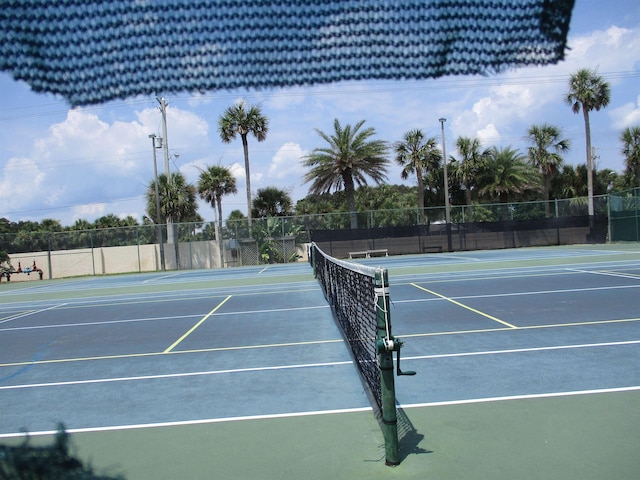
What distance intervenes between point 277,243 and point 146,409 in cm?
2912

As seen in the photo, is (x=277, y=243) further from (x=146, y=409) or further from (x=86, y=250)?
(x=146, y=409)

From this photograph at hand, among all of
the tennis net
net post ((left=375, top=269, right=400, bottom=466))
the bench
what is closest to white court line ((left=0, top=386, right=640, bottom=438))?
the tennis net

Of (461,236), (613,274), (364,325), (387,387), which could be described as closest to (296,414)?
(364,325)

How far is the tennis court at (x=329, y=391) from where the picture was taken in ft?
13.6

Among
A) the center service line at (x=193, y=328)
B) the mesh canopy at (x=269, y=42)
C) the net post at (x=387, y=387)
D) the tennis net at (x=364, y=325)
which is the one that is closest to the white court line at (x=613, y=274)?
the tennis net at (x=364, y=325)

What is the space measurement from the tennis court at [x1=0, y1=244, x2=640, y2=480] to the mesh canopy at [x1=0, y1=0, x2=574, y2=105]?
2.90 metres

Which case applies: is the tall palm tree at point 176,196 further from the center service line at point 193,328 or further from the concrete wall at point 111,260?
the center service line at point 193,328

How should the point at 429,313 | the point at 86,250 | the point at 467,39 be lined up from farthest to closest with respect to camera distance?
the point at 86,250 < the point at 429,313 < the point at 467,39

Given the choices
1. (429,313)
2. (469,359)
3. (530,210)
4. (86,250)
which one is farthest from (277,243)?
(469,359)

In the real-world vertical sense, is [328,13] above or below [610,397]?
above

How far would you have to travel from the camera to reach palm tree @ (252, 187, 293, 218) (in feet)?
153

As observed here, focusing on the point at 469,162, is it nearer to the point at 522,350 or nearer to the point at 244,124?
the point at 244,124

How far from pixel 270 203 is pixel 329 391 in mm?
41226

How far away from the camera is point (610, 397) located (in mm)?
5258
